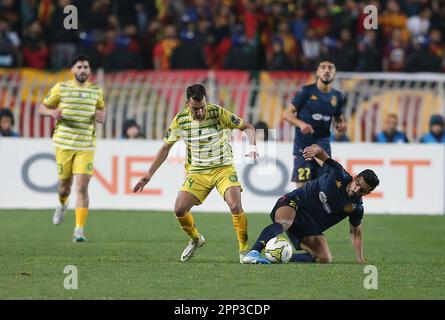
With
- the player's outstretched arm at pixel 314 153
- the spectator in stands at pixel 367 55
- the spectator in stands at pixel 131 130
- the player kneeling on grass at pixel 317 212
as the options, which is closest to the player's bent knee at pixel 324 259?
the player kneeling on grass at pixel 317 212

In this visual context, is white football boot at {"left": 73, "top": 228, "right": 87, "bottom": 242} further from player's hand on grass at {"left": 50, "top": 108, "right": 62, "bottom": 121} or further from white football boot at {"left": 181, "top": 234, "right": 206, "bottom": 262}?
white football boot at {"left": 181, "top": 234, "right": 206, "bottom": 262}

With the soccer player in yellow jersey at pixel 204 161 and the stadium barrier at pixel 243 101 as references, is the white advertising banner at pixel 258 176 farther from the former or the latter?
the soccer player in yellow jersey at pixel 204 161

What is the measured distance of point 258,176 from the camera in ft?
65.9

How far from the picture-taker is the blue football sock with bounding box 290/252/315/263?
13.1 metres

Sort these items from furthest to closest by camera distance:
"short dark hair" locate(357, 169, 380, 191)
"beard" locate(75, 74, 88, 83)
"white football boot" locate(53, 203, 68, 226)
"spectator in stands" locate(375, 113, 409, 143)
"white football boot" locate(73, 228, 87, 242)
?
1. "spectator in stands" locate(375, 113, 409, 143)
2. "white football boot" locate(53, 203, 68, 226)
3. "beard" locate(75, 74, 88, 83)
4. "white football boot" locate(73, 228, 87, 242)
5. "short dark hair" locate(357, 169, 380, 191)

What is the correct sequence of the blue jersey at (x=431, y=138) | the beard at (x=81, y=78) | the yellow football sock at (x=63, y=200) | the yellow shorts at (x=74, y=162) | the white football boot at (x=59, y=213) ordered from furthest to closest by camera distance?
1. the blue jersey at (x=431, y=138)
2. the white football boot at (x=59, y=213)
3. the yellow football sock at (x=63, y=200)
4. the yellow shorts at (x=74, y=162)
5. the beard at (x=81, y=78)

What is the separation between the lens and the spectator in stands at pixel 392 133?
68.3 feet

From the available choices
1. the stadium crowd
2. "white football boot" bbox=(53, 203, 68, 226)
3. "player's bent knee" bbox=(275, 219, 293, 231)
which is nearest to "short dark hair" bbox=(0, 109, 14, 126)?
the stadium crowd

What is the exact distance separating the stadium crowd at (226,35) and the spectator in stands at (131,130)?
10.5 ft

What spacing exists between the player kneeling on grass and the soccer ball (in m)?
0.06

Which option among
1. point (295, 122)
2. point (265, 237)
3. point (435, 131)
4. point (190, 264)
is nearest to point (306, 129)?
point (295, 122)

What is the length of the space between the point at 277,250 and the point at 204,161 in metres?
1.36

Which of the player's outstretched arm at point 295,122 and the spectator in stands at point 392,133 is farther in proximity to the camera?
the spectator in stands at point 392,133

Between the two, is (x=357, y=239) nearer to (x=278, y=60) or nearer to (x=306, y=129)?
(x=306, y=129)
